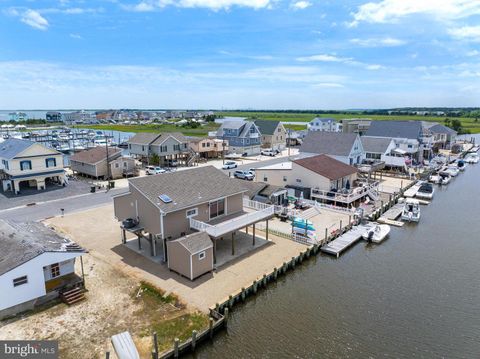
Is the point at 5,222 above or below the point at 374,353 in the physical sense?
above

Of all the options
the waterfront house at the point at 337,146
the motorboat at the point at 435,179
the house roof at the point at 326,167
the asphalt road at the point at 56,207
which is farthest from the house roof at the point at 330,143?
the asphalt road at the point at 56,207

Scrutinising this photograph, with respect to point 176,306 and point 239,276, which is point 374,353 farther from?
point 176,306

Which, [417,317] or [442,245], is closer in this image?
[417,317]


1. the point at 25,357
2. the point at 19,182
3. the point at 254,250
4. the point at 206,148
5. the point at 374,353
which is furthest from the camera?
the point at 206,148

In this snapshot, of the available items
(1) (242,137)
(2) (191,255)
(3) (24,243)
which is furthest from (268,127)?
(3) (24,243)

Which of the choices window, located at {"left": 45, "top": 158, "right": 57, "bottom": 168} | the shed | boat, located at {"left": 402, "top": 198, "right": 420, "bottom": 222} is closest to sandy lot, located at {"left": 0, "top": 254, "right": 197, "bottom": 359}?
the shed

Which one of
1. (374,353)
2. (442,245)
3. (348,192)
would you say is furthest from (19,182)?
(442,245)

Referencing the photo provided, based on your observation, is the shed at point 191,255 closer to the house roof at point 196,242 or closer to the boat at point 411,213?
the house roof at point 196,242
